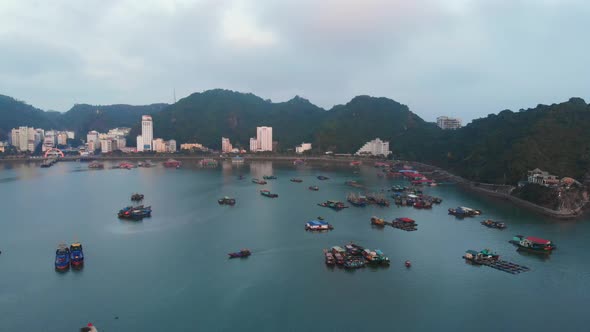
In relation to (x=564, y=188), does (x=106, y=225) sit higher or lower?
lower

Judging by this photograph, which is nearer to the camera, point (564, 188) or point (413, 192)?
point (564, 188)

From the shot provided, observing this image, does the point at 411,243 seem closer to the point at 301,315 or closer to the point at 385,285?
the point at 385,285

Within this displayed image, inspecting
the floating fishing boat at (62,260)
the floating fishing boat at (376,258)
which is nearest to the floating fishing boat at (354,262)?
the floating fishing boat at (376,258)

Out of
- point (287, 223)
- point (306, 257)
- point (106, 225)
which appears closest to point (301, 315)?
point (306, 257)

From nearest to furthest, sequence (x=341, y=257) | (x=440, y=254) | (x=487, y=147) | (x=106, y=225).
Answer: (x=341, y=257), (x=440, y=254), (x=106, y=225), (x=487, y=147)

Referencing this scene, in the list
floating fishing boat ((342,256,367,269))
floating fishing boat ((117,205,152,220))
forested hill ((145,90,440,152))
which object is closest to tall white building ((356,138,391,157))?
forested hill ((145,90,440,152))

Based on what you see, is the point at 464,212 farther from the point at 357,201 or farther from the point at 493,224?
the point at 357,201
